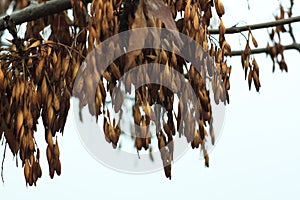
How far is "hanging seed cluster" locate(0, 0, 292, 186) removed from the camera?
204 cm

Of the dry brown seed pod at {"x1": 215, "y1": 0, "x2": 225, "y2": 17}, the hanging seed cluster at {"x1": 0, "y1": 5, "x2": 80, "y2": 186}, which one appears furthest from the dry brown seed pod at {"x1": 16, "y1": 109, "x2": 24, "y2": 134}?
the dry brown seed pod at {"x1": 215, "y1": 0, "x2": 225, "y2": 17}

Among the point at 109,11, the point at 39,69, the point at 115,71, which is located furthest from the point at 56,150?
the point at 109,11

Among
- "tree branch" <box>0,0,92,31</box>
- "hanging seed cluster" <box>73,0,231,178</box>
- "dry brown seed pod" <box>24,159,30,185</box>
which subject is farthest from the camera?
"tree branch" <box>0,0,92,31</box>

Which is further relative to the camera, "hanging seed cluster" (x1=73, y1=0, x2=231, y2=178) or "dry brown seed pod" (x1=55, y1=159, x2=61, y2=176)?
"dry brown seed pod" (x1=55, y1=159, x2=61, y2=176)

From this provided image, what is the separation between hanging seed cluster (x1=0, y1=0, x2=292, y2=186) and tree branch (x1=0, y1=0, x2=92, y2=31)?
151 millimetres

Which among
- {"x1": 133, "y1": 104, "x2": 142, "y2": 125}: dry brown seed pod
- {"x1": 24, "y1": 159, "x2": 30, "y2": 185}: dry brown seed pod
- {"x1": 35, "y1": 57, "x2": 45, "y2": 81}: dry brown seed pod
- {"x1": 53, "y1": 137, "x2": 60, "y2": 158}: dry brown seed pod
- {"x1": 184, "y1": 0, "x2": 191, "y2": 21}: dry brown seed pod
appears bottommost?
{"x1": 24, "y1": 159, "x2": 30, "y2": 185}: dry brown seed pod

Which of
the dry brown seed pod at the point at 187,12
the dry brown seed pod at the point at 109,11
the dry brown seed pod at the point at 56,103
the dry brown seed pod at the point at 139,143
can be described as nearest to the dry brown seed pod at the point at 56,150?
the dry brown seed pod at the point at 56,103

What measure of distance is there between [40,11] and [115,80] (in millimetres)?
607

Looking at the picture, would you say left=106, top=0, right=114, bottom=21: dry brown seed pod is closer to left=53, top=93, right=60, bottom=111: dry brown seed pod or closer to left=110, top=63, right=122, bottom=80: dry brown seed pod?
left=110, top=63, right=122, bottom=80: dry brown seed pod

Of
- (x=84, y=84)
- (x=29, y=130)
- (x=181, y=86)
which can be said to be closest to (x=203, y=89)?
(x=181, y=86)

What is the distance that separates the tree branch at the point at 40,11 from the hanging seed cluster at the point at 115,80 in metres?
0.15

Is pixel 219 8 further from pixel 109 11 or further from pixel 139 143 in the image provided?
pixel 139 143

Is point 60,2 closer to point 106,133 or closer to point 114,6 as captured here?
point 114,6

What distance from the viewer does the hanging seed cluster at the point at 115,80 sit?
2041mm
